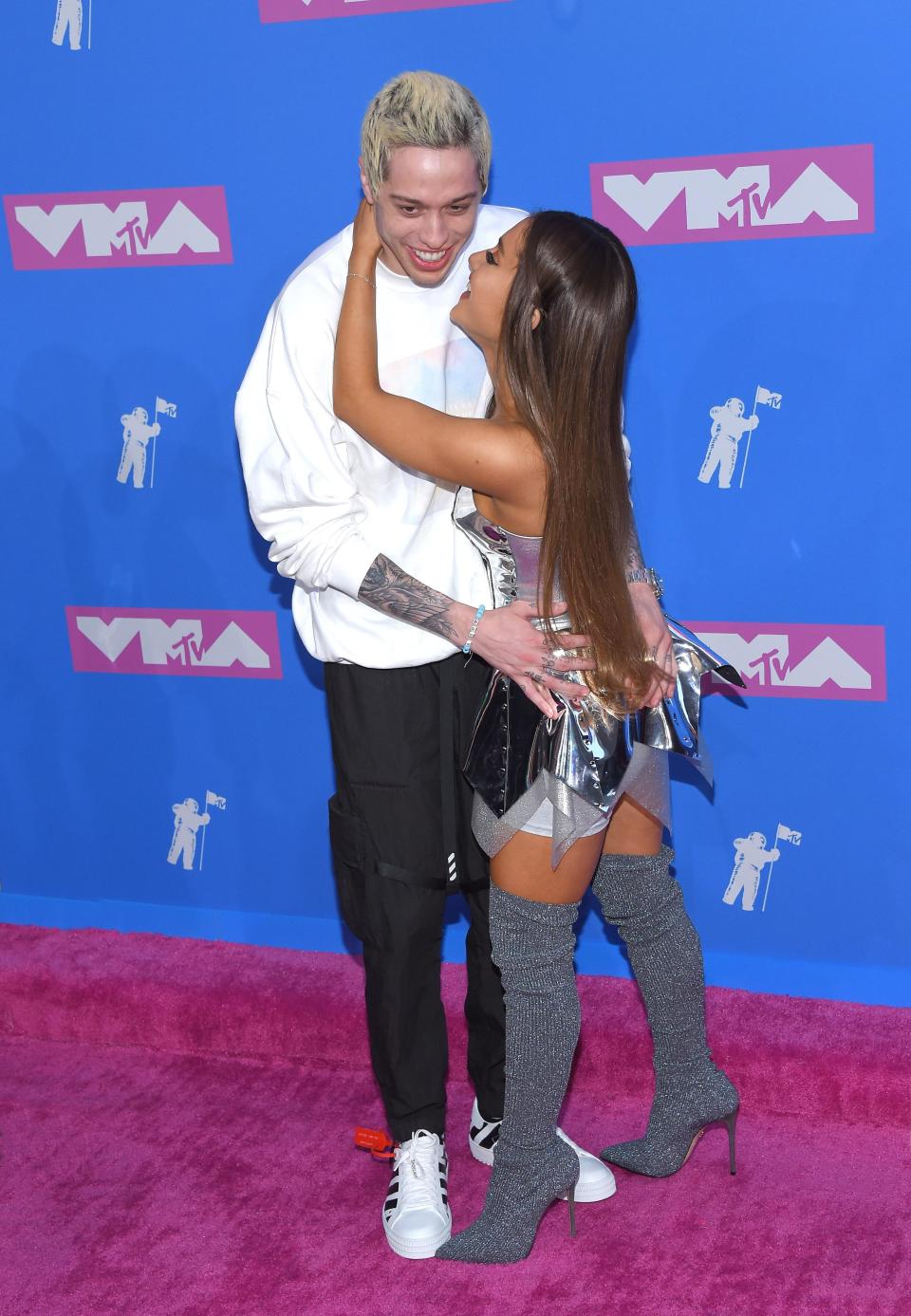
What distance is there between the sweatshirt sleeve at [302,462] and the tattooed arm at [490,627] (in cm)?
4

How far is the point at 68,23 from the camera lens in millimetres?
2543

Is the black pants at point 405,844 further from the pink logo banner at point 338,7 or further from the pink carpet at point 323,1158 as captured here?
the pink logo banner at point 338,7

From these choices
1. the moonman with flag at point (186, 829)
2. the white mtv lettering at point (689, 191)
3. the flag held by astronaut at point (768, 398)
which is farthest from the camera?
the moonman with flag at point (186, 829)

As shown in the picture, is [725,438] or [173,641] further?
[173,641]

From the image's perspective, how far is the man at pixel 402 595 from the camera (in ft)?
6.31

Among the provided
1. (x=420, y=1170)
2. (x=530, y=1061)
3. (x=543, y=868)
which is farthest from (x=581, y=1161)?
(x=543, y=868)

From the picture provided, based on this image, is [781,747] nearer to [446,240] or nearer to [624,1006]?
[624,1006]

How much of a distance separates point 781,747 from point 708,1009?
1.60ft

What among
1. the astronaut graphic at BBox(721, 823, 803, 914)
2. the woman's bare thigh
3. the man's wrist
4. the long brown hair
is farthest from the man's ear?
the astronaut graphic at BBox(721, 823, 803, 914)

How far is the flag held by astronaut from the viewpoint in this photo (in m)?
2.38

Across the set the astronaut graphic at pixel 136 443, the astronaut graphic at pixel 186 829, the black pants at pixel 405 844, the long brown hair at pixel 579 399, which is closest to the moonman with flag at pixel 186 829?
the astronaut graphic at pixel 186 829

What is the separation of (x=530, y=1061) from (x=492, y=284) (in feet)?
3.49

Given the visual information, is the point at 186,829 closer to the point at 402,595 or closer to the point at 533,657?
the point at 402,595

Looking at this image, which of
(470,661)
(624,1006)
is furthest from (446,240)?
(624,1006)
